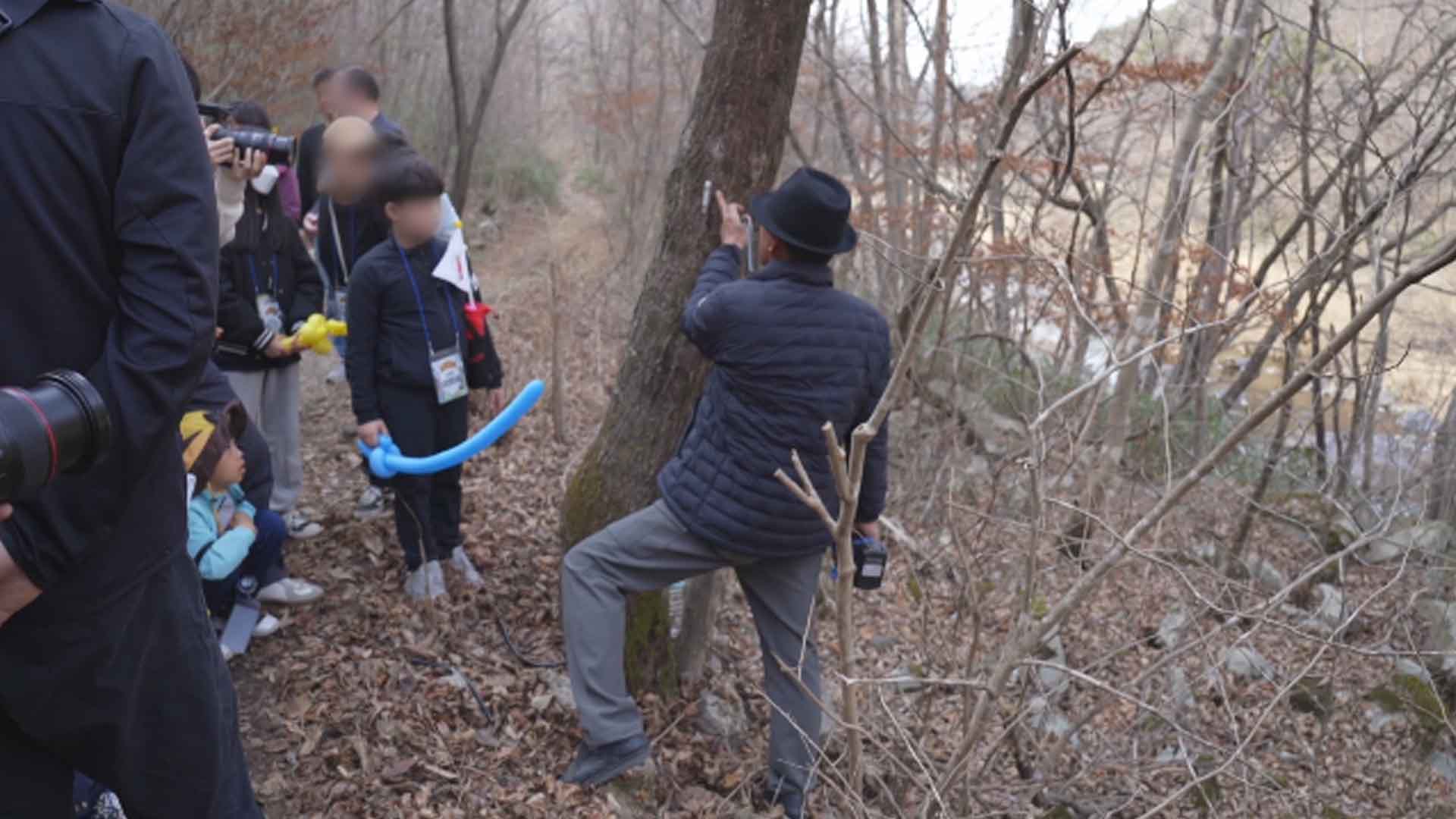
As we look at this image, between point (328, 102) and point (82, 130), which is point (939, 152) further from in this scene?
point (82, 130)

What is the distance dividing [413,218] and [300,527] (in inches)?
60.3

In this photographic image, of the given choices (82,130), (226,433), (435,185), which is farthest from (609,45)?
(82,130)

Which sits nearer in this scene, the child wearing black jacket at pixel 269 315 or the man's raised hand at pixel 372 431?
the man's raised hand at pixel 372 431

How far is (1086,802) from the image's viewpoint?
3.52 metres

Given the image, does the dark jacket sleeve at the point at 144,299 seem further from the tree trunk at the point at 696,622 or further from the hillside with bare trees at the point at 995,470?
the tree trunk at the point at 696,622

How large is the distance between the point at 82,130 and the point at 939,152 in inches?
270

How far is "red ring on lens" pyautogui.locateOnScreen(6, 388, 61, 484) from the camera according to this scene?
A: 152 cm

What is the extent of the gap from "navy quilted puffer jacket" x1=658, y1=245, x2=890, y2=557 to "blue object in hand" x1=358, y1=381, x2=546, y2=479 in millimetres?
660

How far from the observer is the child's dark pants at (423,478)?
12.7 feet

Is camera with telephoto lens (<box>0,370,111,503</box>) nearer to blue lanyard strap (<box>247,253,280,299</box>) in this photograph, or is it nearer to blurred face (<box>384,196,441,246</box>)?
blurred face (<box>384,196,441,246</box>)

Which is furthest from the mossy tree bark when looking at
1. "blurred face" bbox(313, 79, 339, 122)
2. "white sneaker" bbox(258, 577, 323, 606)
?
"blurred face" bbox(313, 79, 339, 122)

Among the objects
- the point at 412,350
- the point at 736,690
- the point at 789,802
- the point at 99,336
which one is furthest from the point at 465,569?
the point at 99,336

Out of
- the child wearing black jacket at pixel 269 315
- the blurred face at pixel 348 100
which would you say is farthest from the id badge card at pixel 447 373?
the blurred face at pixel 348 100

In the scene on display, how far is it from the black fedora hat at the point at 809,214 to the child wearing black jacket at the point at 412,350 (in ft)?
4.75
